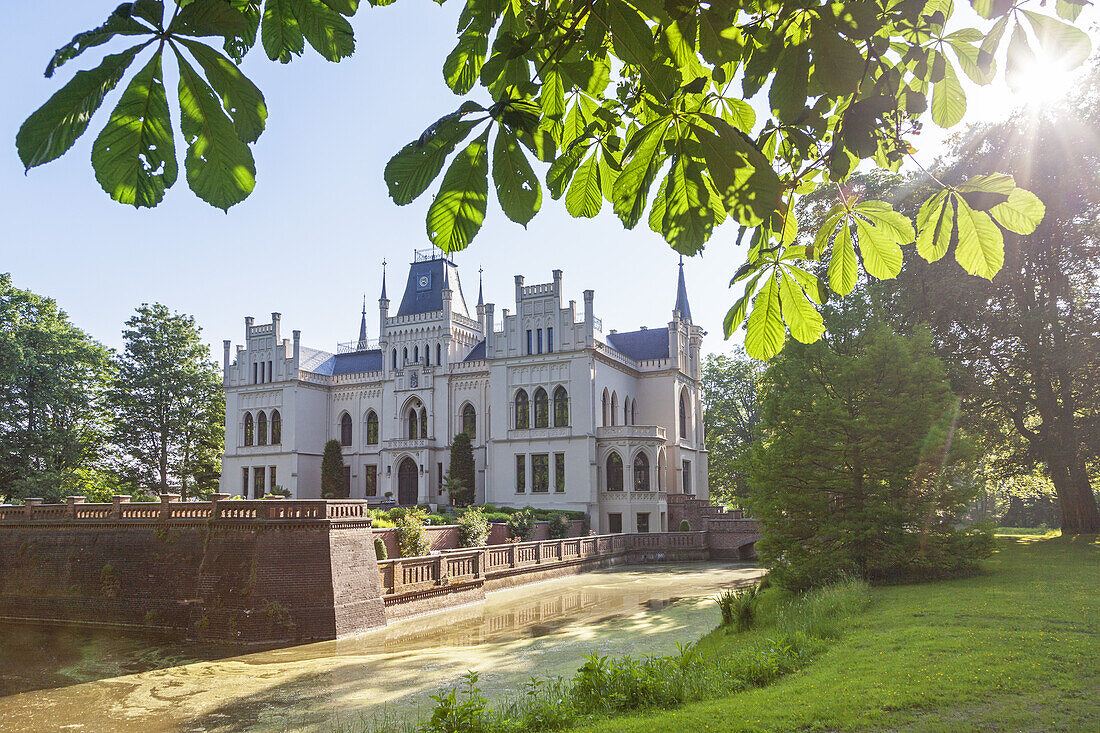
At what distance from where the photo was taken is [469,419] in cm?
4372

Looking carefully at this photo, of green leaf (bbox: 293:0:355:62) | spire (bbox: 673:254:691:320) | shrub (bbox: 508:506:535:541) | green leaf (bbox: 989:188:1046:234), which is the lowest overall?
shrub (bbox: 508:506:535:541)

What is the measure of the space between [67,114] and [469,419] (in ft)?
140

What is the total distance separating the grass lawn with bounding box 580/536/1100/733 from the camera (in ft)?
21.0

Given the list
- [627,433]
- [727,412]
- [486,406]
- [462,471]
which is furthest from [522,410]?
[727,412]

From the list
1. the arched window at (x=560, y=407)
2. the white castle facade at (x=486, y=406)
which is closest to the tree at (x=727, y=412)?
the white castle facade at (x=486, y=406)

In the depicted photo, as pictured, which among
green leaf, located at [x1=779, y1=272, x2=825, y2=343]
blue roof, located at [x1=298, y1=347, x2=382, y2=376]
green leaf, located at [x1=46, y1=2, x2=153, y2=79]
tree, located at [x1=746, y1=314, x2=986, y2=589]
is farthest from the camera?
blue roof, located at [x1=298, y1=347, x2=382, y2=376]

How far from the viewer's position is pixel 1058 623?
10.0 m

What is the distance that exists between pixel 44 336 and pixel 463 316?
898 inches

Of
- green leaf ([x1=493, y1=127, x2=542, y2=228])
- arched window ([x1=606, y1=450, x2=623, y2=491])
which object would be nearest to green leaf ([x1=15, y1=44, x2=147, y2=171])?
green leaf ([x1=493, y1=127, x2=542, y2=228])

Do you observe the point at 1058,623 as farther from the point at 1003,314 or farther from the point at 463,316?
the point at 463,316

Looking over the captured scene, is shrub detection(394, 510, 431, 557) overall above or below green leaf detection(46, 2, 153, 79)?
below

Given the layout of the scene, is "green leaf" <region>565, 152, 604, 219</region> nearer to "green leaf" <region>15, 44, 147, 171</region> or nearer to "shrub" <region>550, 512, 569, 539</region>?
"green leaf" <region>15, 44, 147, 171</region>

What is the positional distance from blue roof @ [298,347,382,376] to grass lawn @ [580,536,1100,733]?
40.2m

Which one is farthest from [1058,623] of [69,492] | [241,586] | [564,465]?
[69,492]
